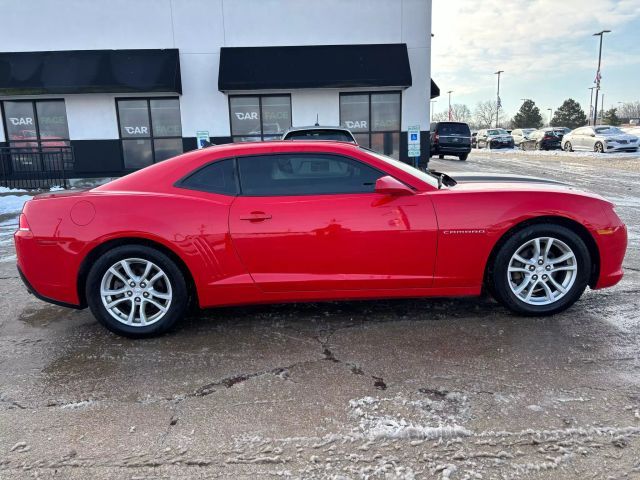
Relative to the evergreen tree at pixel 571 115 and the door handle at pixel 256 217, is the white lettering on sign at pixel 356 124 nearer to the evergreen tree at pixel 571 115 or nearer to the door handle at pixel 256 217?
the door handle at pixel 256 217

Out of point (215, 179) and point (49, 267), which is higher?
point (215, 179)

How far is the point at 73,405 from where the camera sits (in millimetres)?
2852

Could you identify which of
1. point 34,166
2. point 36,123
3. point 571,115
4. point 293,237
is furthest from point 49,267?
point 571,115

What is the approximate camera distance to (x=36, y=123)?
→ 14.4m

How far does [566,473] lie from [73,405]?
8.78 ft

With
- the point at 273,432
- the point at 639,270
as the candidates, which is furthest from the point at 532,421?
the point at 639,270

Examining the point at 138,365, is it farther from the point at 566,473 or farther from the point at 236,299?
the point at 566,473

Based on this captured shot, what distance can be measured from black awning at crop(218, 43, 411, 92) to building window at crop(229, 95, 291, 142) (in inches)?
37.0

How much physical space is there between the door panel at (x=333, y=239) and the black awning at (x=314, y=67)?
10.6m

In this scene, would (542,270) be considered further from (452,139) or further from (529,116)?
(529,116)

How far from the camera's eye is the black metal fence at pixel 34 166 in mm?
14148

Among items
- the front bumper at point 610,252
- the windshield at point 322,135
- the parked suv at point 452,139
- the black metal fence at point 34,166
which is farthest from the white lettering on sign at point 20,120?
the parked suv at point 452,139

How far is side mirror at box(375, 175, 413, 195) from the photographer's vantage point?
11.9 ft

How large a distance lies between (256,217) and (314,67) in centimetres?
1124
